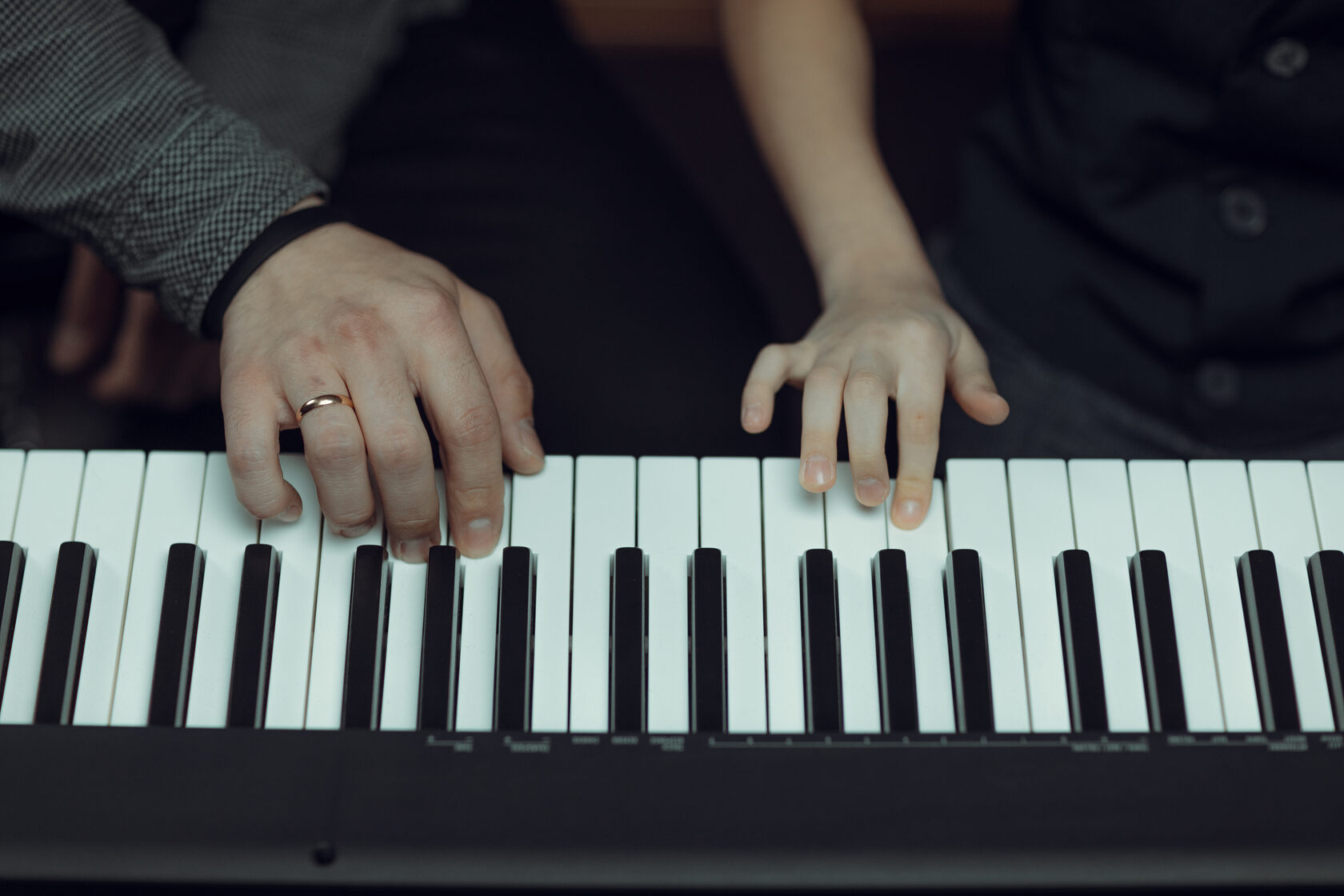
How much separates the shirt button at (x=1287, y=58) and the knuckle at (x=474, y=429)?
73 centimetres

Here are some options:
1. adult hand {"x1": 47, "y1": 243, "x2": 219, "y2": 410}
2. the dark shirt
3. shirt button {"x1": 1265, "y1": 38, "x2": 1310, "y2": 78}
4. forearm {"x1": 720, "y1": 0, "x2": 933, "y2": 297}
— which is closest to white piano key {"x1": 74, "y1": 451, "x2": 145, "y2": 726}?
→ adult hand {"x1": 47, "y1": 243, "x2": 219, "y2": 410}

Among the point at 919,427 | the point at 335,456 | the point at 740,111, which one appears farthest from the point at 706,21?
the point at 335,456

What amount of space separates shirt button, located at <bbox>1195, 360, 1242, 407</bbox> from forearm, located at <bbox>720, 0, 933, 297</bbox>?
1.01 feet

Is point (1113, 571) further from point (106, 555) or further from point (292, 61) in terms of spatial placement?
point (292, 61)

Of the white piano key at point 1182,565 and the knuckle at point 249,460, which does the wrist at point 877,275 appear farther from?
the knuckle at point 249,460

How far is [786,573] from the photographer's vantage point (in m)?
0.72

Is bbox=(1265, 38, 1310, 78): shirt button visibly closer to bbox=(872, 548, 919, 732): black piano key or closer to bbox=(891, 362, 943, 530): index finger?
bbox=(891, 362, 943, 530): index finger

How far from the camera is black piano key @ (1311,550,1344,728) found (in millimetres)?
687

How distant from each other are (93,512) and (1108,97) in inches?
37.5

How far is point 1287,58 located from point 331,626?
92 cm

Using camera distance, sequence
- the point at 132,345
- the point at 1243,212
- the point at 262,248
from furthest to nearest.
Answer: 1. the point at 132,345
2. the point at 1243,212
3. the point at 262,248

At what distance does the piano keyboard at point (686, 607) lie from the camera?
674 millimetres

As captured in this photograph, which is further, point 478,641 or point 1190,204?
point 1190,204

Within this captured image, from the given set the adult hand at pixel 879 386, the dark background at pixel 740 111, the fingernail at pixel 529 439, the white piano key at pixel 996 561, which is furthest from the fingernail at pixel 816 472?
the dark background at pixel 740 111
